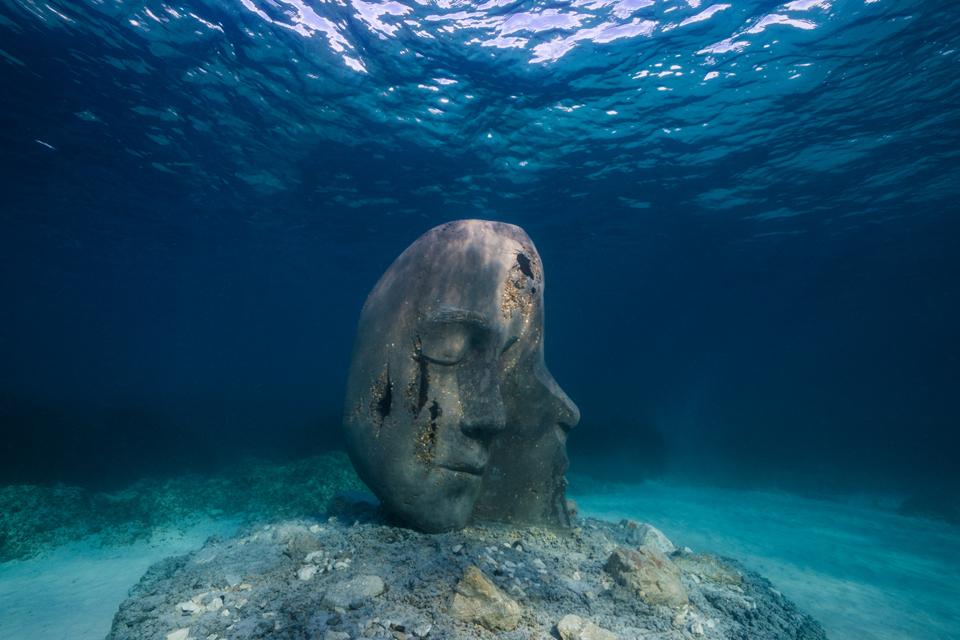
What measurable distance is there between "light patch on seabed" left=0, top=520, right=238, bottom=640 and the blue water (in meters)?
7.74

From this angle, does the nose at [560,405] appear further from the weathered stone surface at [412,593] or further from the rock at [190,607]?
the rock at [190,607]

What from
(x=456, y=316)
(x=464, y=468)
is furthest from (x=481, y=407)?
(x=456, y=316)

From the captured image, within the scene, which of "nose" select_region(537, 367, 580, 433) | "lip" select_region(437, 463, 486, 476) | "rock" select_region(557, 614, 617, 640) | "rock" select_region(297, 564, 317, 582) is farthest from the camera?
"nose" select_region(537, 367, 580, 433)

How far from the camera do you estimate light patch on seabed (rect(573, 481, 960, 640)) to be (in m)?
6.44

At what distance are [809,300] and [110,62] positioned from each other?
53650 millimetres

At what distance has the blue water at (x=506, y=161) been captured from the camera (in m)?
10.9

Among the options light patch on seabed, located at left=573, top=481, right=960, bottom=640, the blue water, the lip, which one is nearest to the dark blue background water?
the blue water

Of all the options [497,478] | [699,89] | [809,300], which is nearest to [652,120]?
[699,89]

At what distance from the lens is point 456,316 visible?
4762 mm

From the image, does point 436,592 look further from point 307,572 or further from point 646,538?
point 646,538

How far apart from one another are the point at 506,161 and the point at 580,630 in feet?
56.3

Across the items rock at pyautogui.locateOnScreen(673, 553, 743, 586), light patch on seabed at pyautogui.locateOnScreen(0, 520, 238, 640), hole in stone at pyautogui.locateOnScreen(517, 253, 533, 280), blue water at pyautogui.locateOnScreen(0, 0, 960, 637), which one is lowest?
light patch on seabed at pyautogui.locateOnScreen(0, 520, 238, 640)

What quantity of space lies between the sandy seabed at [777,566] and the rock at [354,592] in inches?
150

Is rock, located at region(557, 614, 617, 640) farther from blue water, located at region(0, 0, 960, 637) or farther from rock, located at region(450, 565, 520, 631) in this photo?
blue water, located at region(0, 0, 960, 637)
